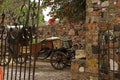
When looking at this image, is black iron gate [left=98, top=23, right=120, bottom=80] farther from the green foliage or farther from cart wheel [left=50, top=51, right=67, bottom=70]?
cart wheel [left=50, top=51, right=67, bottom=70]

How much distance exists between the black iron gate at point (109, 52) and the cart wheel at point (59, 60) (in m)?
4.35

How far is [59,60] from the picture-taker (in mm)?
9047

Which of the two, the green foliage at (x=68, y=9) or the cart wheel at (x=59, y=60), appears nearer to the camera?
Result: the green foliage at (x=68, y=9)

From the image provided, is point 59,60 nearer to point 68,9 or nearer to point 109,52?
point 68,9

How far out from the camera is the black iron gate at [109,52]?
4488 millimetres

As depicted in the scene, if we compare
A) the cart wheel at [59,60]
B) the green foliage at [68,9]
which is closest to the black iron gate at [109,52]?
the green foliage at [68,9]

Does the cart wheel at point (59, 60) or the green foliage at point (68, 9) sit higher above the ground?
the green foliage at point (68, 9)

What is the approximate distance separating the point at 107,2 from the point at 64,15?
2.50 metres

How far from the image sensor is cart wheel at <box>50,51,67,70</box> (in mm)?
9000

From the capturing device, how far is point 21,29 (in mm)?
3037

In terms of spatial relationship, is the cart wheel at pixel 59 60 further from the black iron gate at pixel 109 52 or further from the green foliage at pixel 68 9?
A: the black iron gate at pixel 109 52

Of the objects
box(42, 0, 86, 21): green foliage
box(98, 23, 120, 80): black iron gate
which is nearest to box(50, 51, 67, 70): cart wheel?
box(42, 0, 86, 21): green foliage

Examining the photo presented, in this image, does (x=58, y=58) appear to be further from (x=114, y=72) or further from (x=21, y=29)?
(x=21, y=29)

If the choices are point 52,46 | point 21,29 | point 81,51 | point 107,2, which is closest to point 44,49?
point 52,46
